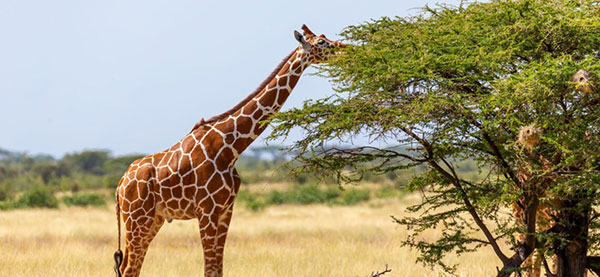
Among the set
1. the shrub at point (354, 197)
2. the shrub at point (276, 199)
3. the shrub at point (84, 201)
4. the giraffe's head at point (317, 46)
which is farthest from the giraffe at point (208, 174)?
the shrub at point (276, 199)

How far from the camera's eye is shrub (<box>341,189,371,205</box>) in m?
40.4

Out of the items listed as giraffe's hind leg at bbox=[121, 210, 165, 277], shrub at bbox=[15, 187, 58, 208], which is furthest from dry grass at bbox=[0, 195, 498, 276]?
shrub at bbox=[15, 187, 58, 208]

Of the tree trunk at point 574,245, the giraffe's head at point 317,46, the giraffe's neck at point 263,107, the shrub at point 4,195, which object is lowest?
the tree trunk at point 574,245

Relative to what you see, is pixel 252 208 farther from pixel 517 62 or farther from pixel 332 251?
pixel 517 62

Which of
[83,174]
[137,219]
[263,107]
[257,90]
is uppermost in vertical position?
[83,174]

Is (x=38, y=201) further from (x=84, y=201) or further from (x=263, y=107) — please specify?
(x=263, y=107)

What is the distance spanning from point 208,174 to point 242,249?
325 inches

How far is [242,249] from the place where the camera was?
17625mm

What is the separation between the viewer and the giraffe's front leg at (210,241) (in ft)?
31.4

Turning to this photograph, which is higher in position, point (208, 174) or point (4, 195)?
point (4, 195)

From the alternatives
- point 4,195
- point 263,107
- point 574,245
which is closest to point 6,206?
point 4,195

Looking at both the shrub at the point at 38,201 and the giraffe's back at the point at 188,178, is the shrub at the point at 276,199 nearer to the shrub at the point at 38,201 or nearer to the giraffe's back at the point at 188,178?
the shrub at the point at 38,201

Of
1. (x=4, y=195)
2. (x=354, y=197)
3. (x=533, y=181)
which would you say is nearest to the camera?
(x=533, y=181)

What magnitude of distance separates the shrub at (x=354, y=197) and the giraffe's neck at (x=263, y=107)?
100 ft
